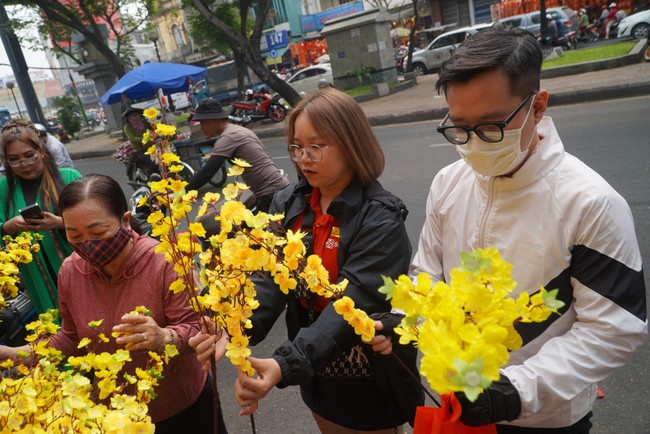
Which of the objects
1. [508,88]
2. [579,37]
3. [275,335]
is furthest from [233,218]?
[579,37]

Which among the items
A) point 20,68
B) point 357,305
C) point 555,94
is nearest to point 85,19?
point 20,68

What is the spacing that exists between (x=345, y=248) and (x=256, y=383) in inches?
23.1

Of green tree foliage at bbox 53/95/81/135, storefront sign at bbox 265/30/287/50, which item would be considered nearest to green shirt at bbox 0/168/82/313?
storefront sign at bbox 265/30/287/50

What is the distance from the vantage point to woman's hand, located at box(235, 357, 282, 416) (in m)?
1.19

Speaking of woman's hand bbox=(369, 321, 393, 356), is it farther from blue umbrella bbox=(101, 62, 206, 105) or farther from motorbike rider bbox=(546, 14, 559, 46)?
motorbike rider bbox=(546, 14, 559, 46)

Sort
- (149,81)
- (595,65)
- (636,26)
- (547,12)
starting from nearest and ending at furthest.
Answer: (595,65)
(149,81)
(636,26)
(547,12)

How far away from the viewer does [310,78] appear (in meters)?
20.4

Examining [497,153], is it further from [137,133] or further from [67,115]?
[67,115]

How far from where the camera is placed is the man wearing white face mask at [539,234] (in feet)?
3.71

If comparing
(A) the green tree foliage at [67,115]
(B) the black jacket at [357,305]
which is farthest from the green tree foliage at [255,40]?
(A) the green tree foliage at [67,115]

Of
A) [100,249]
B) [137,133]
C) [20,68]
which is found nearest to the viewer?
[100,249]

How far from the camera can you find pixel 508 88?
120 centimetres

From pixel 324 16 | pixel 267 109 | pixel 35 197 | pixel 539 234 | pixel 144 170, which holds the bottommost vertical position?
pixel 144 170

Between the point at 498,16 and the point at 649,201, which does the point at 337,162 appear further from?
the point at 498,16
